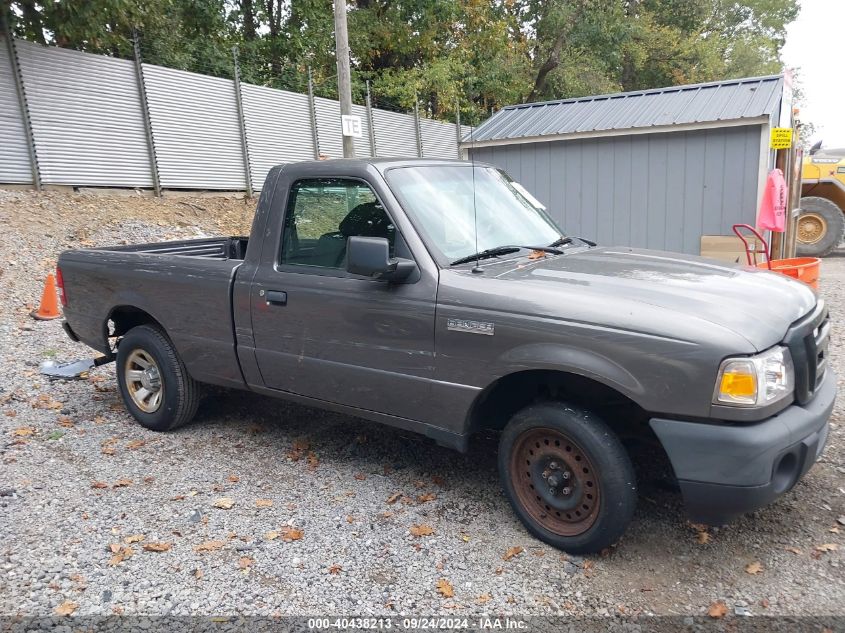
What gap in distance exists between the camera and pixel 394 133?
19141mm

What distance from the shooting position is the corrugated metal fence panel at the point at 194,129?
12.6 metres

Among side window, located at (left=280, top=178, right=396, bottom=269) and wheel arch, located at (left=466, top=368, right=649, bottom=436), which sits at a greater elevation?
side window, located at (left=280, top=178, right=396, bottom=269)

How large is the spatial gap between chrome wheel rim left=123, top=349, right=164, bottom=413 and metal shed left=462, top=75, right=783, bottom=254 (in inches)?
295

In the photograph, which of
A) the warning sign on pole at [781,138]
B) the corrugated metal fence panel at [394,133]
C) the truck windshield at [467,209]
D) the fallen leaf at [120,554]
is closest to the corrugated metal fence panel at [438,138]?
the corrugated metal fence panel at [394,133]

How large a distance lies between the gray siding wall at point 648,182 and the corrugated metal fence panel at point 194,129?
5.93 m

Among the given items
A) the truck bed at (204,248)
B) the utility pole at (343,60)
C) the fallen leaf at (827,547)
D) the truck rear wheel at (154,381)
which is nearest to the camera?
the fallen leaf at (827,547)

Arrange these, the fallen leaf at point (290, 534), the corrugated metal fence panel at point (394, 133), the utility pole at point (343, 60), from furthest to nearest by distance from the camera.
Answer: the corrugated metal fence panel at point (394, 133), the utility pole at point (343, 60), the fallen leaf at point (290, 534)

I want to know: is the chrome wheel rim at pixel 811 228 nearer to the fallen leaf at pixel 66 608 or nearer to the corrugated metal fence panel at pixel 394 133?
the corrugated metal fence panel at pixel 394 133

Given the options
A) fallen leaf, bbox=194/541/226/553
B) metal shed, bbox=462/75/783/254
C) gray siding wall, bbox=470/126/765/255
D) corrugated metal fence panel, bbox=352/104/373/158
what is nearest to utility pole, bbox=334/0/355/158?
metal shed, bbox=462/75/783/254

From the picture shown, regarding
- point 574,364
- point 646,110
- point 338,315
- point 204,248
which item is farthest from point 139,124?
point 574,364

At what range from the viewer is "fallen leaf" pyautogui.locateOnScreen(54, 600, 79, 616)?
2984 millimetres

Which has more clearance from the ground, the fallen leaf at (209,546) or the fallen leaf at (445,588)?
the fallen leaf at (209,546)

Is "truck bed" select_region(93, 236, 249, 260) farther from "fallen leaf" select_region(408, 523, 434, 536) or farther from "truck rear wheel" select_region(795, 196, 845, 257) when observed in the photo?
"truck rear wheel" select_region(795, 196, 845, 257)

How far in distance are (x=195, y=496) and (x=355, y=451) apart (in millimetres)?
1111
